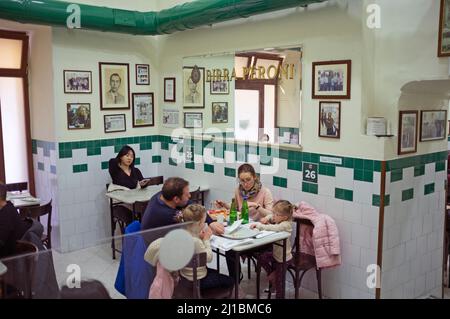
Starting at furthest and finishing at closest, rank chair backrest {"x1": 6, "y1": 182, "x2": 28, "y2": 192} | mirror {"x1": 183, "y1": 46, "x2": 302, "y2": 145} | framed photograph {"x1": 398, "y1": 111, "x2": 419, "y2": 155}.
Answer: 1. chair backrest {"x1": 6, "y1": 182, "x2": 28, "y2": 192}
2. mirror {"x1": 183, "y1": 46, "x2": 302, "y2": 145}
3. framed photograph {"x1": 398, "y1": 111, "x2": 419, "y2": 155}

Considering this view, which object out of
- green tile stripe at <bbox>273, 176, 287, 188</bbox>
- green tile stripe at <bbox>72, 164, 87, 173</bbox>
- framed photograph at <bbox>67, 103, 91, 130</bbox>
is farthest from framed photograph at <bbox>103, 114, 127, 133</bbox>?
green tile stripe at <bbox>273, 176, 287, 188</bbox>

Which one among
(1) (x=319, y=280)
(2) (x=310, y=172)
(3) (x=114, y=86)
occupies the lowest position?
(1) (x=319, y=280)

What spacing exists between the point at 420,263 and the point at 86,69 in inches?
154

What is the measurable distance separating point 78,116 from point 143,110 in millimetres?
831

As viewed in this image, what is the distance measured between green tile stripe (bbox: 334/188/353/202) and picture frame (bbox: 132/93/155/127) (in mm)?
2721

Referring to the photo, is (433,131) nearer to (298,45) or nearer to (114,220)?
(298,45)

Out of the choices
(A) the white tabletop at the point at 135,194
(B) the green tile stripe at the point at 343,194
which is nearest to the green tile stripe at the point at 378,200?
(B) the green tile stripe at the point at 343,194

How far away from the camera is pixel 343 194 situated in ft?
12.7

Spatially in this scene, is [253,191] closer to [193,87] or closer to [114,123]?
[193,87]

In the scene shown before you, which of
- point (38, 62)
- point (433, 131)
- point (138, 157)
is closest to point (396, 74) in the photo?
point (433, 131)

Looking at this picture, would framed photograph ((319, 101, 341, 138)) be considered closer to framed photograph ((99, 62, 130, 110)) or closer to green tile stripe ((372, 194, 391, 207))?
green tile stripe ((372, 194, 391, 207))

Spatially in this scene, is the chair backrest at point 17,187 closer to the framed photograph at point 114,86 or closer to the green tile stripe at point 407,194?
the framed photograph at point 114,86

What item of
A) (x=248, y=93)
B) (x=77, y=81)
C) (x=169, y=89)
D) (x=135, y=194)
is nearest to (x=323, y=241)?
(x=248, y=93)

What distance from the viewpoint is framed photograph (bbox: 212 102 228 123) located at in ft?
17.2
